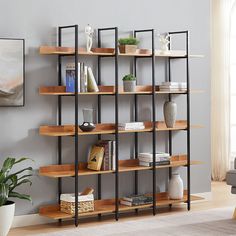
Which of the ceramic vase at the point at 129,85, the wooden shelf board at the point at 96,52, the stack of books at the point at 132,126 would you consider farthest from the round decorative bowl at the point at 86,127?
the wooden shelf board at the point at 96,52

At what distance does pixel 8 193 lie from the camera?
565 centimetres

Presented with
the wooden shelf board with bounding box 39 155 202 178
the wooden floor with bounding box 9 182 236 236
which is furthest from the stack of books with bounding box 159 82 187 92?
the wooden floor with bounding box 9 182 236 236

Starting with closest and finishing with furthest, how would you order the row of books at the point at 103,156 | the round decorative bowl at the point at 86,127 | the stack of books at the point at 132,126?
the round decorative bowl at the point at 86,127, the row of books at the point at 103,156, the stack of books at the point at 132,126

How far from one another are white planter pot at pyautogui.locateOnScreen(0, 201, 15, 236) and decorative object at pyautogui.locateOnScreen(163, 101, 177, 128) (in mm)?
2021

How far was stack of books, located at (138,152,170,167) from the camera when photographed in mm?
6703

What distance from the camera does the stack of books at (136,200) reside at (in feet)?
21.7

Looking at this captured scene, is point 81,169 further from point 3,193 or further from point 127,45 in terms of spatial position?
point 127,45

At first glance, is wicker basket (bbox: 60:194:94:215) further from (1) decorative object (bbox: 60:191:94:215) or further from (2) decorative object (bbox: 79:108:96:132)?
(2) decorative object (bbox: 79:108:96:132)

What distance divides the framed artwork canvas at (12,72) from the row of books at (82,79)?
427mm

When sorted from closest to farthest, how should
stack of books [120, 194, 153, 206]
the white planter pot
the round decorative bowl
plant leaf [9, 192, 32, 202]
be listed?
the white planter pot → plant leaf [9, 192, 32, 202] → the round decorative bowl → stack of books [120, 194, 153, 206]

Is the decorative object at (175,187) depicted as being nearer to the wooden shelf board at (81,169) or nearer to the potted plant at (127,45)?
the wooden shelf board at (81,169)

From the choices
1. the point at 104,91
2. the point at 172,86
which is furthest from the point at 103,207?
the point at 172,86

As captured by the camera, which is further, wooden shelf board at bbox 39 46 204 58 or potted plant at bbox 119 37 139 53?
potted plant at bbox 119 37 139 53

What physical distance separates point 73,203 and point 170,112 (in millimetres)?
1448
